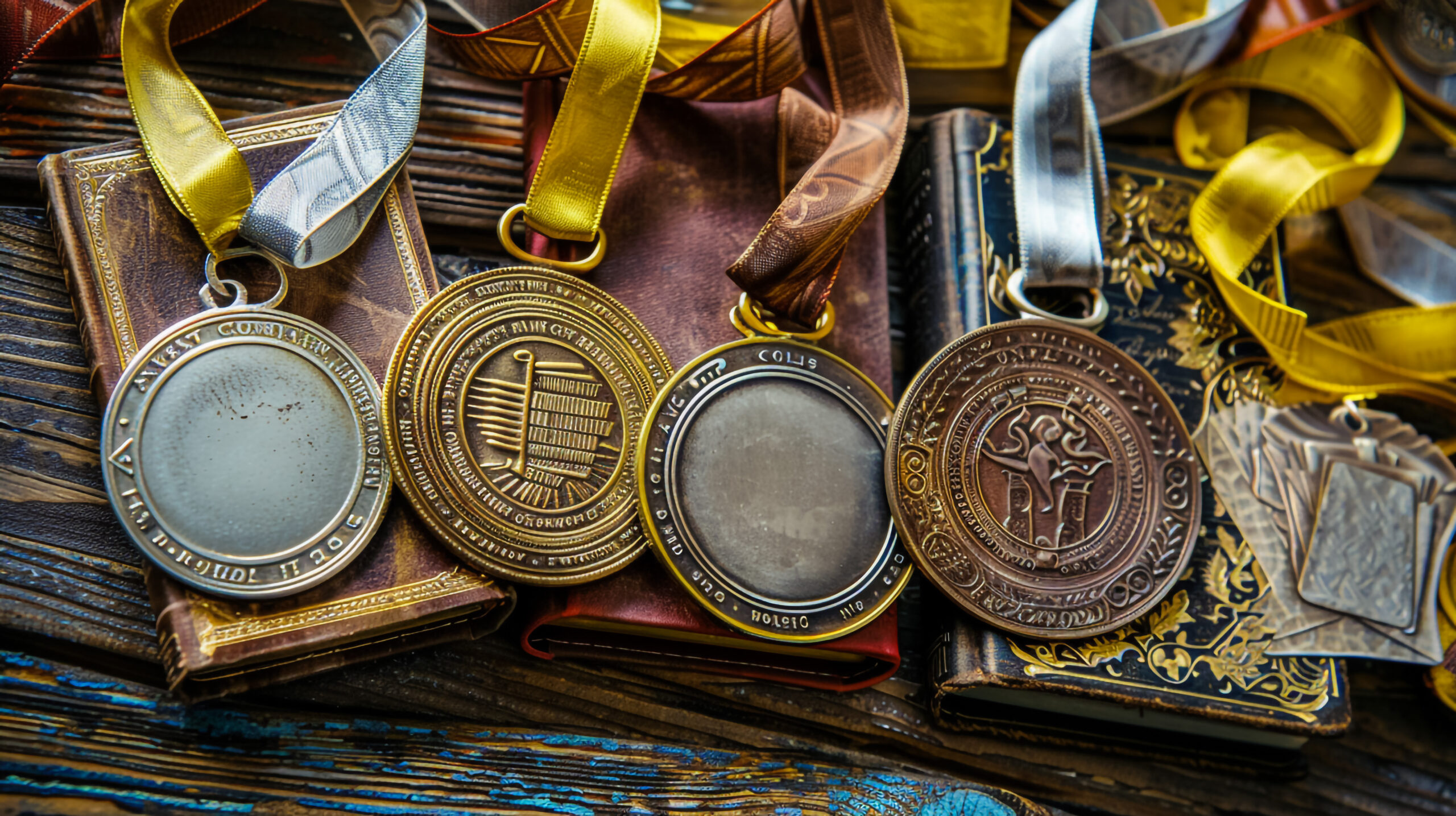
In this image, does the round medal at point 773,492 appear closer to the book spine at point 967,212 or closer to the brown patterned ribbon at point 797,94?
the brown patterned ribbon at point 797,94

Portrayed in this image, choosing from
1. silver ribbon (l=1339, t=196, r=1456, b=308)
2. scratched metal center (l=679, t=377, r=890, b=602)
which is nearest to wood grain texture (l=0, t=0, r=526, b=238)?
scratched metal center (l=679, t=377, r=890, b=602)

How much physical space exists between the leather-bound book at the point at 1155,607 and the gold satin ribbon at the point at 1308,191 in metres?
0.06

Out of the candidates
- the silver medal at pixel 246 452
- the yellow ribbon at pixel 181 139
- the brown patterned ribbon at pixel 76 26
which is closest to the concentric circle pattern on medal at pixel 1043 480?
the silver medal at pixel 246 452

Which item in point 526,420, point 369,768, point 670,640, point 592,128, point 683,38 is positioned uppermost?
point 683,38

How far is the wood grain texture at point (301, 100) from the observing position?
1.46m

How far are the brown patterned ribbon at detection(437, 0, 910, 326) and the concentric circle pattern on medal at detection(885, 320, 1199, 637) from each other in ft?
0.88

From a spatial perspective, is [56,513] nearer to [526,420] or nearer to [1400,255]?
[526,420]

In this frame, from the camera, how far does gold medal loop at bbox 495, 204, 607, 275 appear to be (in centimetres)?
143

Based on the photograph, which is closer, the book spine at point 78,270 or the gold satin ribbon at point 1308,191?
the book spine at point 78,270

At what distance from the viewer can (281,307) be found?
1.27 metres

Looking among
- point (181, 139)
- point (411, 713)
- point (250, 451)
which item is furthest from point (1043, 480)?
point (181, 139)

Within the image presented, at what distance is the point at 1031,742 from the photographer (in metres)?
1.58

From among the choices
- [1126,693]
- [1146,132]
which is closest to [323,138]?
[1126,693]

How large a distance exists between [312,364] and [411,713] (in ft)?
1.74
